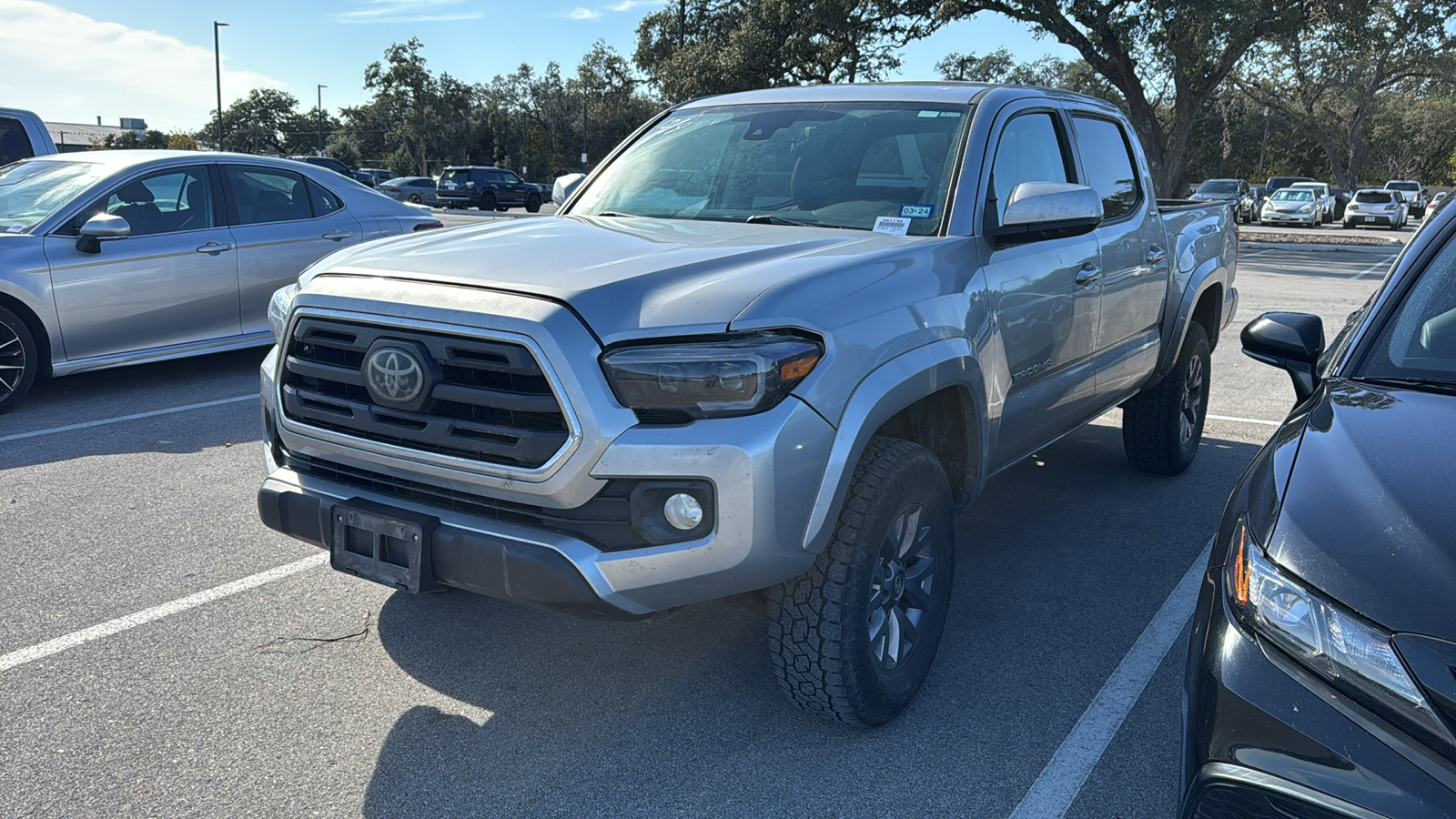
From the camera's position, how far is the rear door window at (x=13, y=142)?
9.13 meters

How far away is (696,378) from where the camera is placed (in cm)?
247

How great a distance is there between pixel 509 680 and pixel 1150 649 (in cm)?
212

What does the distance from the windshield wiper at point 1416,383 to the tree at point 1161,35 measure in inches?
764

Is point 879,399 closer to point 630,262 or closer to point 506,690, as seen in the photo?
point 630,262

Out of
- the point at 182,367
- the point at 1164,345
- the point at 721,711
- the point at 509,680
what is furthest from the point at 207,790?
the point at 182,367

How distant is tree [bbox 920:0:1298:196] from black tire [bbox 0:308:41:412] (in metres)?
19.1

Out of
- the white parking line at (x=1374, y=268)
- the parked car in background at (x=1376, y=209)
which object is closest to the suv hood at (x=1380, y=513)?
the white parking line at (x=1374, y=268)

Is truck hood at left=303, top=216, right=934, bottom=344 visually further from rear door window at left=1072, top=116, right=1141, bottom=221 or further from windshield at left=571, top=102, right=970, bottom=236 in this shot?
rear door window at left=1072, top=116, right=1141, bottom=221

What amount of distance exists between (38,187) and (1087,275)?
6881 millimetres

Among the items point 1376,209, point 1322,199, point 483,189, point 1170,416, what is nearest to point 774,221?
point 1170,416

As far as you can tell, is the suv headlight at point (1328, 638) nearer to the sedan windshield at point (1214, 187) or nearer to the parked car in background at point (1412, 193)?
the sedan windshield at point (1214, 187)

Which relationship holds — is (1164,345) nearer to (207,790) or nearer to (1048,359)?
(1048,359)

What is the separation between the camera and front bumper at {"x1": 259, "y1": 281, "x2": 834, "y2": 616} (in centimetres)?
246

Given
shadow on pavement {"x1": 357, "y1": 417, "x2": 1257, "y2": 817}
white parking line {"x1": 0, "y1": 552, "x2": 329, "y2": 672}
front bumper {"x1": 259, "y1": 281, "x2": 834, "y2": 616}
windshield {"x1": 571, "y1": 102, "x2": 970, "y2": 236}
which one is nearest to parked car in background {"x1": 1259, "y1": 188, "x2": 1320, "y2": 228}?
shadow on pavement {"x1": 357, "y1": 417, "x2": 1257, "y2": 817}
